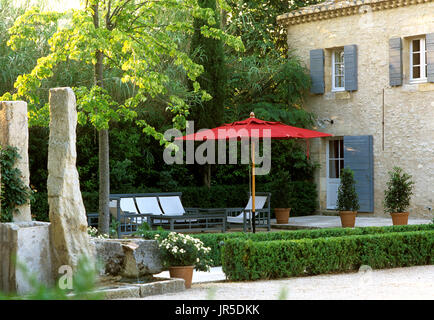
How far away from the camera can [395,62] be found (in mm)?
16109

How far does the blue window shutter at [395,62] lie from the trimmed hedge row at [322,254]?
281 inches

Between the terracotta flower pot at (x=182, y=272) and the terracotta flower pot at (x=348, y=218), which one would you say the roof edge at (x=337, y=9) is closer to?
the terracotta flower pot at (x=348, y=218)

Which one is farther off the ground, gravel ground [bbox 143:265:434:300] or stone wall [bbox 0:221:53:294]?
stone wall [bbox 0:221:53:294]

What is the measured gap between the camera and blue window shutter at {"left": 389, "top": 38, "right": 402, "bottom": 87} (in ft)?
52.6

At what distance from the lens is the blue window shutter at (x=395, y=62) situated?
52.6 ft

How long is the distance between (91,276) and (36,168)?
12.6 meters

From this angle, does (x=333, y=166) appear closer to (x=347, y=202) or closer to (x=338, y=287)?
(x=347, y=202)

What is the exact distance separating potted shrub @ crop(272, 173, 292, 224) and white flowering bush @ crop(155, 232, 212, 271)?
26.1ft

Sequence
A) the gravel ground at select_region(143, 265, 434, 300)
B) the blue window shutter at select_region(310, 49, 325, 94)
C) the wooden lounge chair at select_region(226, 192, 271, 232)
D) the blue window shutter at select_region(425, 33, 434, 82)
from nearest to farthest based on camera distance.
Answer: the gravel ground at select_region(143, 265, 434, 300)
the wooden lounge chair at select_region(226, 192, 271, 232)
the blue window shutter at select_region(425, 33, 434, 82)
the blue window shutter at select_region(310, 49, 325, 94)

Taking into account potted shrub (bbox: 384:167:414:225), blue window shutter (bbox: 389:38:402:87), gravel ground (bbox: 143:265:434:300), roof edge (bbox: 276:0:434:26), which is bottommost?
gravel ground (bbox: 143:265:434:300)

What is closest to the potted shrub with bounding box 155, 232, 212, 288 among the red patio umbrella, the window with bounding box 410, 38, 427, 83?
the red patio umbrella

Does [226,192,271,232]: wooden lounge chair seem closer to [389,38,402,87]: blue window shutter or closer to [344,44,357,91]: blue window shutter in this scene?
[344,44,357,91]: blue window shutter

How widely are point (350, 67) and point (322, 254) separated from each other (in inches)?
368

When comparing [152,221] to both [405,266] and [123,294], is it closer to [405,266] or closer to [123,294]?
[405,266]
